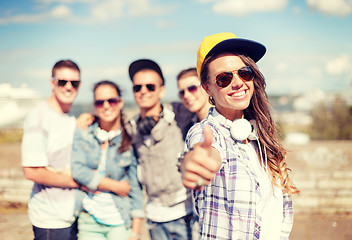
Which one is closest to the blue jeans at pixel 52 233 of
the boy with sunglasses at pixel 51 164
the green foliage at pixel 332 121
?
the boy with sunglasses at pixel 51 164

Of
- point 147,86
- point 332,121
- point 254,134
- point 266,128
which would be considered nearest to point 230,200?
point 254,134

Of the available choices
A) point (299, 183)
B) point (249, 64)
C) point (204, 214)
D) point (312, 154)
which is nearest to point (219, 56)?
point (249, 64)

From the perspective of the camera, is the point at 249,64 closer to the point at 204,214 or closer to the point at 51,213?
the point at 204,214

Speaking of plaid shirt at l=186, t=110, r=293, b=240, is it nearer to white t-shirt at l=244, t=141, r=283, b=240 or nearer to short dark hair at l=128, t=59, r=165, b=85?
white t-shirt at l=244, t=141, r=283, b=240

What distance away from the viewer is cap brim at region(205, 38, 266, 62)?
1.56 m

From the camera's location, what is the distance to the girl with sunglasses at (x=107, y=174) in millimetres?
2463

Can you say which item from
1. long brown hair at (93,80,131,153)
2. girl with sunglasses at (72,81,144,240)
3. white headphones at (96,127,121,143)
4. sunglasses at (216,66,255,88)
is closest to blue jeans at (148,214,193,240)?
girl with sunglasses at (72,81,144,240)

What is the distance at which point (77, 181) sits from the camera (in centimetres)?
244

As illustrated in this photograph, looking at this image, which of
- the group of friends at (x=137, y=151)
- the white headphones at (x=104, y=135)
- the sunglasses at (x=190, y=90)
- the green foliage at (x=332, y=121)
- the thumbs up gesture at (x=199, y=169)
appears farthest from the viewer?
the green foliage at (x=332, y=121)

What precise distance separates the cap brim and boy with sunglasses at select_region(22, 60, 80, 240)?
1.52 meters

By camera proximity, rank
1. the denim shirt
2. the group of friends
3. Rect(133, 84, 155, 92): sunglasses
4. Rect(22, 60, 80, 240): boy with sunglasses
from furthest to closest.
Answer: Rect(133, 84, 155, 92): sunglasses < the denim shirt < Rect(22, 60, 80, 240): boy with sunglasses < the group of friends

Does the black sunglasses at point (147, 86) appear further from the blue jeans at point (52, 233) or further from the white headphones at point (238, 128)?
the blue jeans at point (52, 233)

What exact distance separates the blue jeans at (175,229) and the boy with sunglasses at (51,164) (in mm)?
739

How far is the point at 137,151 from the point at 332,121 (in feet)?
38.5
